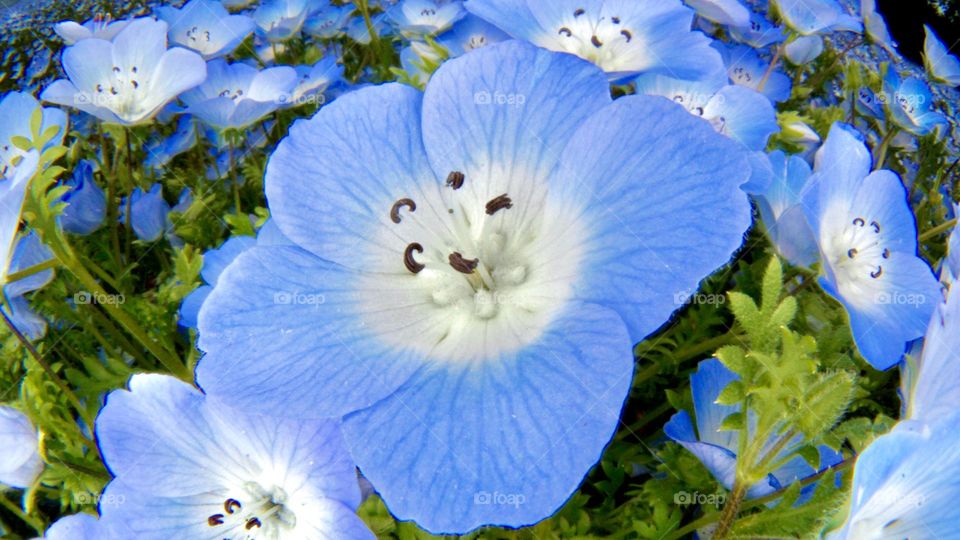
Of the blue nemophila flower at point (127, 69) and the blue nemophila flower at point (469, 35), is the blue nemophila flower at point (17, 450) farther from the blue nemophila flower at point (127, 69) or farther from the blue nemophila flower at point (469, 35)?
the blue nemophila flower at point (469, 35)

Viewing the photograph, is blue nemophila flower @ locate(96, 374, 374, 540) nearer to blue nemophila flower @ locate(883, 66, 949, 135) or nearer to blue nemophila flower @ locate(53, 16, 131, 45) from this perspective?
blue nemophila flower @ locate(53, 16, 131, 45)

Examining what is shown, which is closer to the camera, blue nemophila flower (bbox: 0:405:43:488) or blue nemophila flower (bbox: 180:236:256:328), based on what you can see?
blue nemophila flower (bbox: 0:405:43:488)

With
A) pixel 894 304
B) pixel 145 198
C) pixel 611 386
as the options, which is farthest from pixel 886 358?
pixel 145 198

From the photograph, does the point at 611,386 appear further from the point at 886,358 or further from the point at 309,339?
the point at 886,358

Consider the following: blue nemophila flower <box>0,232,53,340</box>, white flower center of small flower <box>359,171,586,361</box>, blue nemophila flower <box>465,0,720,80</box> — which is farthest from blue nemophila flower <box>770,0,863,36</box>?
blue nemophila flower <box>0,232,53,340</box>

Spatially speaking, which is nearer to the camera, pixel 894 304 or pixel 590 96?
pixel 590 96

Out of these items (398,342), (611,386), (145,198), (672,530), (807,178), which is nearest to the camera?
(611,386)

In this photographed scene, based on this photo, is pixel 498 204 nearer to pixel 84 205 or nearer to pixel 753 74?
pixel 84 205

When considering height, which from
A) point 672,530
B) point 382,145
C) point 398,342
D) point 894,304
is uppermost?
point 382,145
